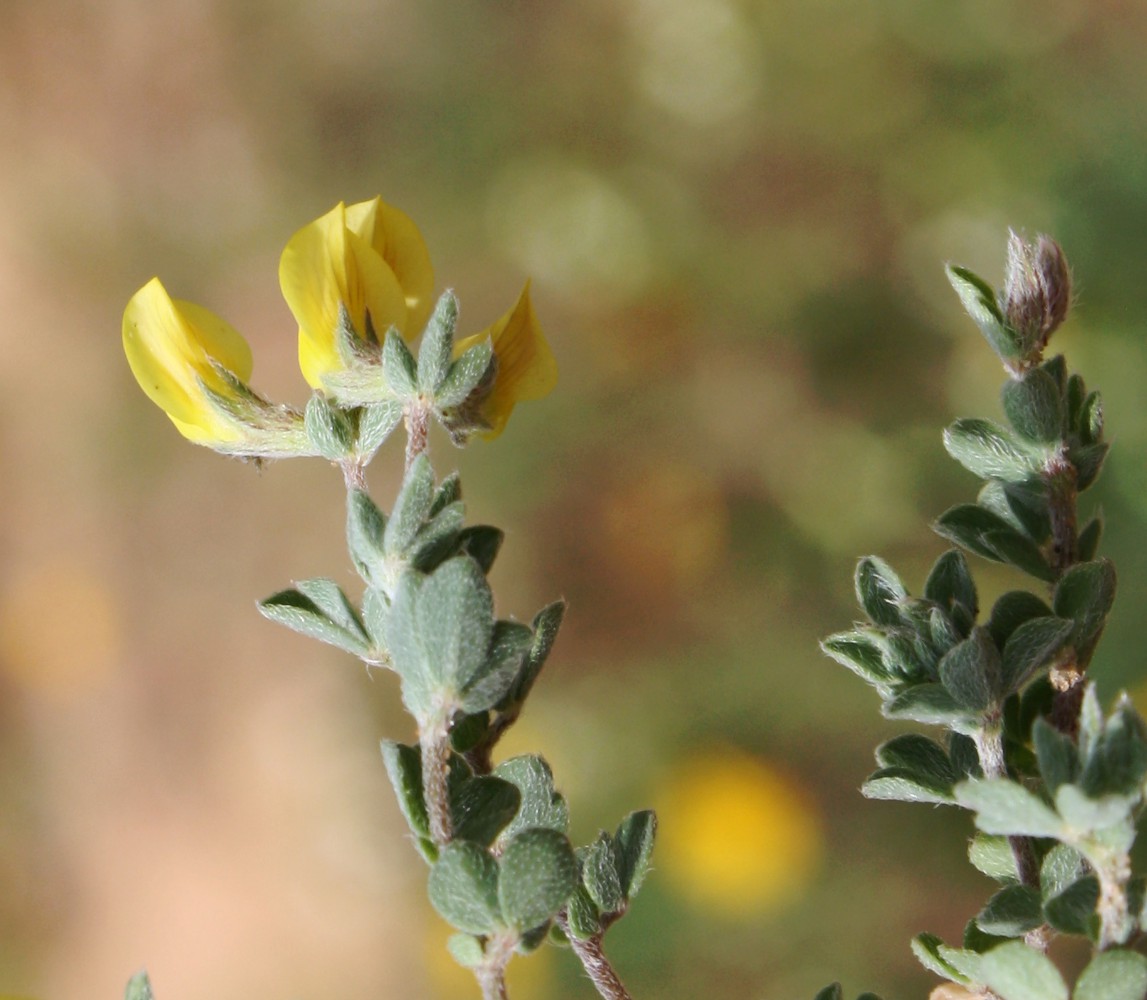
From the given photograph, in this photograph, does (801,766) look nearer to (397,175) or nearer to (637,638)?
(637,638)

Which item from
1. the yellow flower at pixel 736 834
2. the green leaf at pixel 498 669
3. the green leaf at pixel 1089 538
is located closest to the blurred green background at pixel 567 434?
the yellow flower at pixel 736 834

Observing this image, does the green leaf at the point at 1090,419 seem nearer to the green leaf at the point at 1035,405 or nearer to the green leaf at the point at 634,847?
the green leaf at the point at 1035,405

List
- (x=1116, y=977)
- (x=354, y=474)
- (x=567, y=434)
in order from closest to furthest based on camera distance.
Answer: (x=1116, y=977), (x=354, y=474), (x=567, y=434)

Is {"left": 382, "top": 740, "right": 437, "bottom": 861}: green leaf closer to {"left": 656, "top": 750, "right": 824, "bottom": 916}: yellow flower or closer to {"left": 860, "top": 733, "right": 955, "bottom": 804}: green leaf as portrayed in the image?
{"left": 860, "top": 733, "right": 955, "bottom": 804}: green leaf

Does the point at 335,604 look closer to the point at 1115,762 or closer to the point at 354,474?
the point at 354,474

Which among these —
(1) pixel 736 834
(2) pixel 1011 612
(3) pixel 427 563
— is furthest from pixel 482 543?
(1) pixel 736 834

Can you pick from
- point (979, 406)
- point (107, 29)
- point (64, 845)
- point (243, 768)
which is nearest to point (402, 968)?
point (243, 768)
